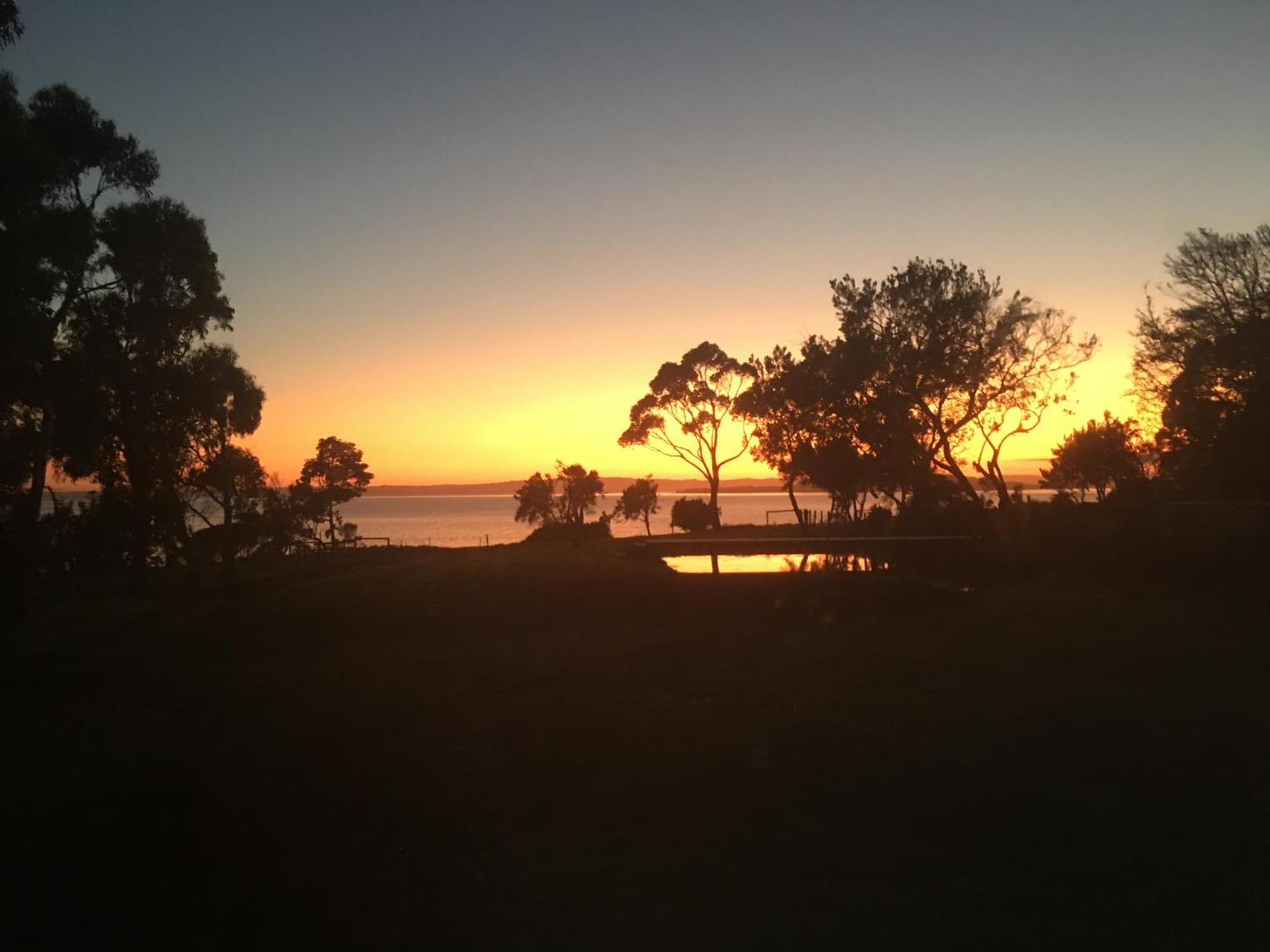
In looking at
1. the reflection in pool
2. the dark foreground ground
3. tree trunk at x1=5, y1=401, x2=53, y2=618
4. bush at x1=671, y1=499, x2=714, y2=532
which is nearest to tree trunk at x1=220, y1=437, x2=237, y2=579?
tree trunk at x1=5, y1=401, x2=53, y2=618

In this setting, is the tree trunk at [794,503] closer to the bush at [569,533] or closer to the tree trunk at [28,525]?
the bush at [569,533]

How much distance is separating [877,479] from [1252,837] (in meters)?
33.6

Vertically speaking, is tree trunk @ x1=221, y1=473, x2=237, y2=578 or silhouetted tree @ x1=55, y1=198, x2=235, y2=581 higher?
silhouetted tree @ x1=55, y1=198, x2=235, y2=581

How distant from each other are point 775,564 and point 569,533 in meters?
24.5

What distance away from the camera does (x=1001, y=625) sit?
43.8 feet

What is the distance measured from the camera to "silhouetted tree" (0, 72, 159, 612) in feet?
45.8

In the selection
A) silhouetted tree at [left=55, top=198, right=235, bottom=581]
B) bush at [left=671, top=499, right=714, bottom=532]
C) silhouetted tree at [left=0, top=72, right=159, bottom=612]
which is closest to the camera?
silhouetted tree at [left=0, top=72, right=159, bottom=612]

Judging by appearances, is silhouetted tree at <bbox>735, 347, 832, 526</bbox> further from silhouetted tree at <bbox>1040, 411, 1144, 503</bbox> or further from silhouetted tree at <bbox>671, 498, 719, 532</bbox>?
silhouetted tree at <bbox>1040, 411, 1144, 503</bbox>

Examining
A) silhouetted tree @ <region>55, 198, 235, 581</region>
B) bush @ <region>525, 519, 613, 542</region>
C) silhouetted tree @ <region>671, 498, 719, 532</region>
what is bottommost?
bush @ <region>525, 519, 613, 542</region>

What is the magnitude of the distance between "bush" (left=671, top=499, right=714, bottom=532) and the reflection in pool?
21.3 metres

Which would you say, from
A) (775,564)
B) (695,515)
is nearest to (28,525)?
(775,564)

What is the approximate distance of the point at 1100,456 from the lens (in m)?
49.1

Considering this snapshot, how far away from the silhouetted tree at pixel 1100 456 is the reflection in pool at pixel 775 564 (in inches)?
951

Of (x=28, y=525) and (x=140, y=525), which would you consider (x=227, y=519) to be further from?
(x=28, y=525)
